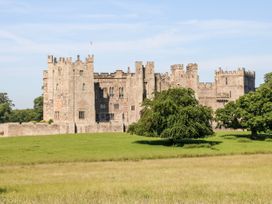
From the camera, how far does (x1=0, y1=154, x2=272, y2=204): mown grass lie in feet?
96.3

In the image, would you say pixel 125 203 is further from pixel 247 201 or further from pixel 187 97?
pixel 187 97

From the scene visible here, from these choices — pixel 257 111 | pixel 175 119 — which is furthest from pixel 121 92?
pixel 175 119

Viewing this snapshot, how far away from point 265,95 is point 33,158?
159ft

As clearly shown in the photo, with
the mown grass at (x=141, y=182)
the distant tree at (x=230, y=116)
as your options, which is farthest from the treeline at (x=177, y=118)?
the mown grass at (x=141, y=182)

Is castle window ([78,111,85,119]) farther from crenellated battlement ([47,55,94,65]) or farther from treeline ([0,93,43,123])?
treeline ([0,93,43,123])

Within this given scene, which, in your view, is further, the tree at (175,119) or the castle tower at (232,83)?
the castle tower at (232,83)

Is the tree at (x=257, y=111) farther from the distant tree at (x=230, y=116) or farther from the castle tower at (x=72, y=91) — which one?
the castle tower at (x=72, y=91)

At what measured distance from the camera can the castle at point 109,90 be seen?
10750cm

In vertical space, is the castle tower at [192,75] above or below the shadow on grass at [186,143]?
above

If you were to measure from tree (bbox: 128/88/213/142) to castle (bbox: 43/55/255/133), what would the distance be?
57.6ft

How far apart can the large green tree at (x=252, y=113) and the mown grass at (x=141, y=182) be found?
1357 inches

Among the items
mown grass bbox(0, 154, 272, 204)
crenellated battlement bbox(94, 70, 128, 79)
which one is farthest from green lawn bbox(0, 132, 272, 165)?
crenellated battlement bbox(94, 70, 128, 79)

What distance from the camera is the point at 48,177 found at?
133ft

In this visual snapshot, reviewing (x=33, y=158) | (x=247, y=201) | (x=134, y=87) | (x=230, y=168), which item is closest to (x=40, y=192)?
(x=247, y=201)
